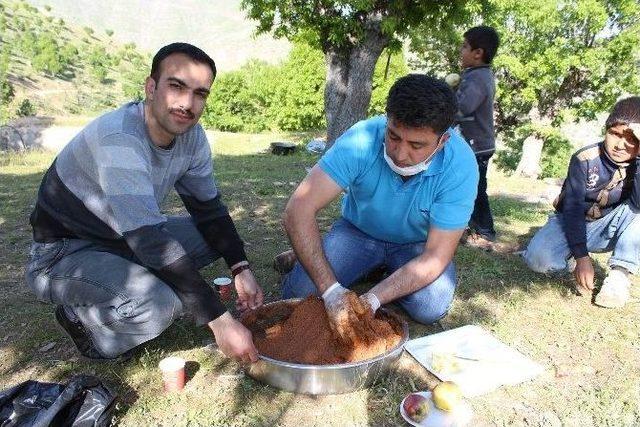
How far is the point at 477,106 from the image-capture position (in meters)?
4.45

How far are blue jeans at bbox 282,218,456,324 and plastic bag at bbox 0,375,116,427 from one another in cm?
129

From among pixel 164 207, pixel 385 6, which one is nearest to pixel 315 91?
pixel 385 6

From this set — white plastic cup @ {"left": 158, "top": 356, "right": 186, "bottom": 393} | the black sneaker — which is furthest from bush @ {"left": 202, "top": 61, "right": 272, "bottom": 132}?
white plastic cup @ {"left": 158, "top": 356, "right": 186, "bottom": 393}

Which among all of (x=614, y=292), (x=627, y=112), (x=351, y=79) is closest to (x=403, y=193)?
(x=627, y=112)

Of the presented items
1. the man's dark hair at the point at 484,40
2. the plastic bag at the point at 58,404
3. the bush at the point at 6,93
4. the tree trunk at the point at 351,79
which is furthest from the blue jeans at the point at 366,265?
the bush at the point at 6,93

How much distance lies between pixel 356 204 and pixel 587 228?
1.88 m

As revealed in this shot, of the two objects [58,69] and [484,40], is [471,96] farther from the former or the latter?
[58,69]

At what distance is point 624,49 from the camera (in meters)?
17.3

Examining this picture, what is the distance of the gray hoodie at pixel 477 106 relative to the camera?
14.5 feet

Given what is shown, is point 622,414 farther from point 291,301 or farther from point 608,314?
point 291,301

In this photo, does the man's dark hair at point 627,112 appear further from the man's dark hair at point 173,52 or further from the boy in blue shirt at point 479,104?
the man's dark hair at point 173,52

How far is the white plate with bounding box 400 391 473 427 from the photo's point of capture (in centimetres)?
209

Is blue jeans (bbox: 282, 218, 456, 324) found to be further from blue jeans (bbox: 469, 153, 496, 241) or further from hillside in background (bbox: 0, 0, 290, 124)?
hillside in background (bbox: 0, 0, 290, 124)

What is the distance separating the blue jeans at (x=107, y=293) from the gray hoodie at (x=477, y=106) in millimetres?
3185
